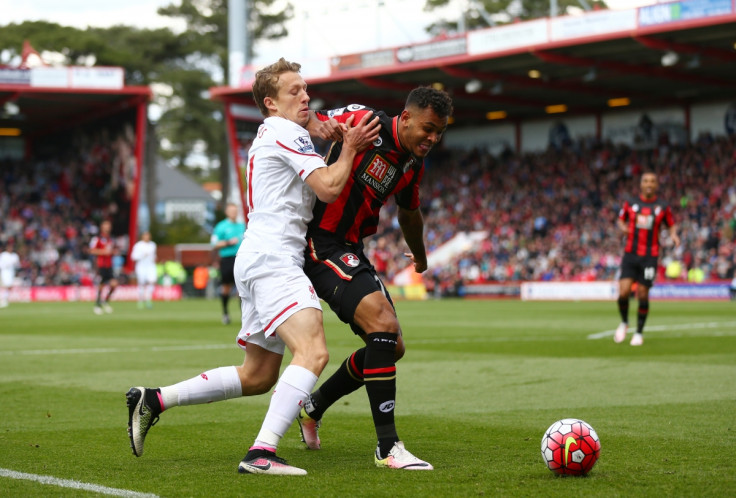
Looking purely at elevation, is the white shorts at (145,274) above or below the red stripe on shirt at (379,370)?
below

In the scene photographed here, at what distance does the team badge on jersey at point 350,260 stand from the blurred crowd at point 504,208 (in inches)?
1112

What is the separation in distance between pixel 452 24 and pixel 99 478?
56.8 metres

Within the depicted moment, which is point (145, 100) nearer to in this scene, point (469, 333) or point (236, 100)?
point (236, 100)

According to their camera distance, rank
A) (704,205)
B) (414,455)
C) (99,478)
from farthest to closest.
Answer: (704,205)
(414,455)
(99,478)

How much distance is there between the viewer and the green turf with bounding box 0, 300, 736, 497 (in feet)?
15.4

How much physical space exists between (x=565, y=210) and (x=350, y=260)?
119 feet

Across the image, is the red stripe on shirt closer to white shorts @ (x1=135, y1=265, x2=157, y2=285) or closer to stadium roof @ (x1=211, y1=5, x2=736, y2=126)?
white shorts @ (x1=135, y1=265, x2=157, y2=285)

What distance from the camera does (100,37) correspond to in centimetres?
6178

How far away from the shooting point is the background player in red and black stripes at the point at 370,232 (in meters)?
5.22

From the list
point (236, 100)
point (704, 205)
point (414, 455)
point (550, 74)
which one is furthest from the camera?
point (236, 100)

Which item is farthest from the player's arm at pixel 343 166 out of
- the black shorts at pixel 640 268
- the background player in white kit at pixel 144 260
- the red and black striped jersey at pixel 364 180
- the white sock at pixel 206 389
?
the background player in white kit at pixel 144 260

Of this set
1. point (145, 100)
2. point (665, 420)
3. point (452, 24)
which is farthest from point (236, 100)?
point (665, 420)

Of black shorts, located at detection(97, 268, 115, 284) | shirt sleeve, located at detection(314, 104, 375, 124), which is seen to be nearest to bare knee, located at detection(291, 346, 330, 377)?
shirt sleeve, located at detection(314, 104, 375, 124)

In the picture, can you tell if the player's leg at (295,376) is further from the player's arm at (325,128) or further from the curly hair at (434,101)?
the curly hair at (434,101)
